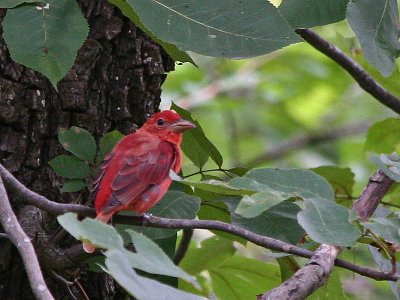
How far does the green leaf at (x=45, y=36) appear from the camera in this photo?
7.18 ft

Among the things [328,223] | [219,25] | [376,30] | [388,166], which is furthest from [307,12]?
[328,223]

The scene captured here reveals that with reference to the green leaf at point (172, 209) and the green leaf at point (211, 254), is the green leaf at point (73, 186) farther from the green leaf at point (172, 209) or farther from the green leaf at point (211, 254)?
the green leaf at point (211, 254)

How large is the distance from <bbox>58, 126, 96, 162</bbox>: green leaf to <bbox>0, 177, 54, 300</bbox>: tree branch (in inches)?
16.9

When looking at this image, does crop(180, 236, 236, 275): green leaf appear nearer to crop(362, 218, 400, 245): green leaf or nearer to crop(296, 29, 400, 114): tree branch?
crop(296, 29, 400, 114): tree branch

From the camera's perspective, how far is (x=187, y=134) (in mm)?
2914

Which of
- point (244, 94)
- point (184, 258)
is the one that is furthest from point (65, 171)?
point (244, 94)

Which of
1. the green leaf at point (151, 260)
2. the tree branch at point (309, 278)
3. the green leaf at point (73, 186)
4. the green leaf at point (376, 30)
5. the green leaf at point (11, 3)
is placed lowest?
the tree branch at point (309, 278)

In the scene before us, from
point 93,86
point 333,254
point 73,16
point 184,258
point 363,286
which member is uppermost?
point 73,16

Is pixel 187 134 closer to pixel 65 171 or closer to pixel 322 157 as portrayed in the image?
pixel 65 171

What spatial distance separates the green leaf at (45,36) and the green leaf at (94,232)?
72 centimetres

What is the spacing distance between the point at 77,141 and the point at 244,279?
2.94 feet

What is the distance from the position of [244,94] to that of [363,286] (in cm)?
168

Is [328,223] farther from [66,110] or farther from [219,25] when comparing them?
[66,110]

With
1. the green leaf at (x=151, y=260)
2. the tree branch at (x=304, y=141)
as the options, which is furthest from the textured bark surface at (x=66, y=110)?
the tree branch at (x=304, y=141)
